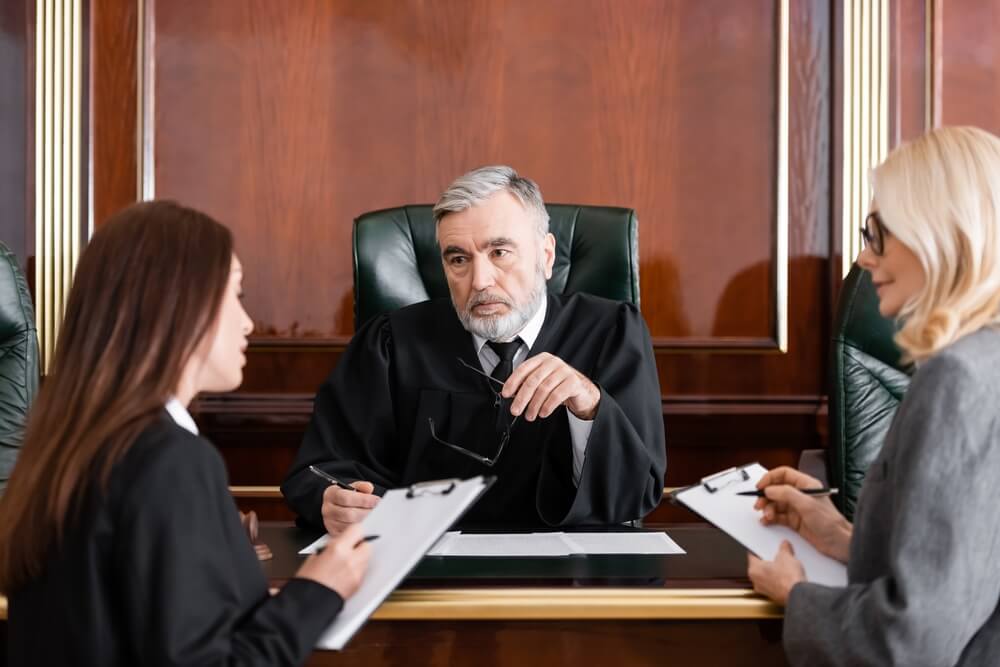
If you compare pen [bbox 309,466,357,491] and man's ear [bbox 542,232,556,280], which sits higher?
man's ear [bbox 542,232,556,280]

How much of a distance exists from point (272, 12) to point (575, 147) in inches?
42.9

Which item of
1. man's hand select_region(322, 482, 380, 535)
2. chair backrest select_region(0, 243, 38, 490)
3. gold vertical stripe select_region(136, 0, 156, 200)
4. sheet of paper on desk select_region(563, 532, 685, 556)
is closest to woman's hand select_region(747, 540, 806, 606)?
sheet of paper on desk select_region(563, 532, 685, 556)

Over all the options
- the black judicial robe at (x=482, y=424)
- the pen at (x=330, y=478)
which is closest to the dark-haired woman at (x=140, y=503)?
the pen at (x=330, y=478)

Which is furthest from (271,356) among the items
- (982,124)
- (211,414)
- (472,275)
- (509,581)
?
(982,124)

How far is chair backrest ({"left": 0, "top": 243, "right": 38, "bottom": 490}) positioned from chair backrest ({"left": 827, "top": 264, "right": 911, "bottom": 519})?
2.03 metres

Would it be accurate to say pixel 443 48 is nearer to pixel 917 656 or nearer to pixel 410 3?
pixel 410 3

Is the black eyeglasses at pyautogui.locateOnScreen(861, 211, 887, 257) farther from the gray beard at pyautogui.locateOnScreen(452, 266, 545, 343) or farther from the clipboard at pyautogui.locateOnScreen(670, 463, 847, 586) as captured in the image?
the gray beard at pyautogui.locateOnScreen(452, 266, 545, 343)

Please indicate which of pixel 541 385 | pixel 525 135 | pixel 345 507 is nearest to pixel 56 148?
pixel 525 135

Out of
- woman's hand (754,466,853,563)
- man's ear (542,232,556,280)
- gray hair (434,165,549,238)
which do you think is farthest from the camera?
man's ear (542,232,556,280)

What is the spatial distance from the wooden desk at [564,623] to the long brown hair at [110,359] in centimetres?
43

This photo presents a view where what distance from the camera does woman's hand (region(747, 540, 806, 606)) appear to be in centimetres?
153

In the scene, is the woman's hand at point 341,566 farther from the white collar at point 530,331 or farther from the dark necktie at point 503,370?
the white collar at point 530,331

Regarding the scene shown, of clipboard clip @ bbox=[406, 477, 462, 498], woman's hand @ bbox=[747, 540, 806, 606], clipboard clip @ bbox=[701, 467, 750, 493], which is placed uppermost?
clipboard clip @ bbox=[406, 477, 462, 498]

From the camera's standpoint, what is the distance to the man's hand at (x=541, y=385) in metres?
2.11
